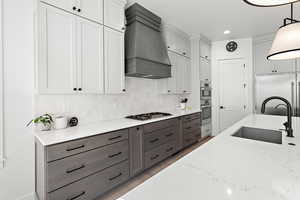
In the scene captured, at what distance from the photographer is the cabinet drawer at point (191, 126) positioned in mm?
3220

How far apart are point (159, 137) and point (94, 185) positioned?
123cm

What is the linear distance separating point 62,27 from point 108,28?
2.01 feet

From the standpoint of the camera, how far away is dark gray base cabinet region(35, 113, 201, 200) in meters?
1.36

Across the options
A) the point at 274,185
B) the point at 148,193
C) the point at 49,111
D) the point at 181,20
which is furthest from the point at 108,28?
the point at 274,185

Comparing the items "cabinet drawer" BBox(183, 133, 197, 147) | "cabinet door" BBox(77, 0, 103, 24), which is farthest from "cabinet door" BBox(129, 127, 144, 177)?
"cabinet door" BBox(77, 0, 103, 24)

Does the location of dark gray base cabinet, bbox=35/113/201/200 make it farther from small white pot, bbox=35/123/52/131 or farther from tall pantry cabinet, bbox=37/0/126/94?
tall pantry cabinet, bbox=37/0/126/94

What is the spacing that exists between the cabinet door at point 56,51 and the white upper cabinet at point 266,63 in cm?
448

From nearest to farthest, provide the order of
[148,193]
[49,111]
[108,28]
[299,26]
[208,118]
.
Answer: [148,193] → [299,26] → [49,111] → [108,28] → [208,118]

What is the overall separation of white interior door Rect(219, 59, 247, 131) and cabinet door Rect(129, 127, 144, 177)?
3.12 metres

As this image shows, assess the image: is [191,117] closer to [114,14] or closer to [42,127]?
[114,14]

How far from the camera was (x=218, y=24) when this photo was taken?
327 cm

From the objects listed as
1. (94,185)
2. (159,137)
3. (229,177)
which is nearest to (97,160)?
(94,185)

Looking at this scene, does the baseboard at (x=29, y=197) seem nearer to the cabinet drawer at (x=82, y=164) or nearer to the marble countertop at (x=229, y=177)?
the cabinet drawer at (x=82, y=164)

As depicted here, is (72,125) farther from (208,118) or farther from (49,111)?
(208,118)
